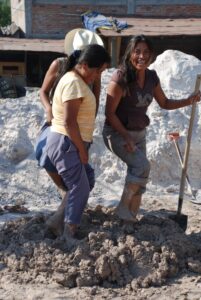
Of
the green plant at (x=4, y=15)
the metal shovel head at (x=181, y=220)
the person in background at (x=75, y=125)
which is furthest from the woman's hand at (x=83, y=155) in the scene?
the green plant at (x=4, y=15)

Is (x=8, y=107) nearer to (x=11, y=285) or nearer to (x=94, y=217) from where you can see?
(x=94, y=217)

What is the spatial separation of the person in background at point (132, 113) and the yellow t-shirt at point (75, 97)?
0.83 feet

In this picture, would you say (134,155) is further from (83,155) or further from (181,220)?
(181,220)

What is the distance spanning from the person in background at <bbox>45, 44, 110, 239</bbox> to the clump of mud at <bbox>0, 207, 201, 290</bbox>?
23cm

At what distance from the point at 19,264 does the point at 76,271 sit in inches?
17.5

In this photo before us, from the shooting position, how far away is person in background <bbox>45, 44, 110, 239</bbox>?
414 cm

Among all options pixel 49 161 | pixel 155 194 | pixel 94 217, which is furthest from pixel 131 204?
pixel 155 194

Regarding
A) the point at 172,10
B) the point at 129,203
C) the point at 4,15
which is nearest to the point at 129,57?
the point at 129,203

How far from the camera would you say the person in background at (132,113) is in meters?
4.47

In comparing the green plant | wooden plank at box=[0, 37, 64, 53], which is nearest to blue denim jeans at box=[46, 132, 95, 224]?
wooden plank at box=[0, 37, 64, 53]

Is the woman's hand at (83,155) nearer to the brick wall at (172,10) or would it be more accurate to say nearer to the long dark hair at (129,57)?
the long dark hair at (129,57)

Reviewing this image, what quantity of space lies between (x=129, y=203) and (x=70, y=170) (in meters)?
0.67

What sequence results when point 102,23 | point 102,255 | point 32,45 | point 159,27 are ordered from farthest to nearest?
point 32,45
point 159,27
point 102,23
point 102,255

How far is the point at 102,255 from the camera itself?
4270 millimetres
